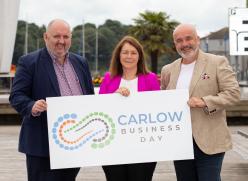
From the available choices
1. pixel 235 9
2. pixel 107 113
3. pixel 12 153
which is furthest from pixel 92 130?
pixel 235 9

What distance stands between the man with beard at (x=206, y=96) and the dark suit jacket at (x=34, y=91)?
1.01 m

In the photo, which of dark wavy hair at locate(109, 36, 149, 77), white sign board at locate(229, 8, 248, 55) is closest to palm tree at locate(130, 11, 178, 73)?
white sign board at locate(229, 8, 248, 55)

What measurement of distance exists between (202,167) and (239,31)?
25.7 ft

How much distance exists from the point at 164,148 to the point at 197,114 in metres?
0.39

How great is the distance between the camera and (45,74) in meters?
4.20

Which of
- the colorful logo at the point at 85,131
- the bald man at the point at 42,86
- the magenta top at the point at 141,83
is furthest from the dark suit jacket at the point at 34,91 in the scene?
the magenta top at the point at 141,83

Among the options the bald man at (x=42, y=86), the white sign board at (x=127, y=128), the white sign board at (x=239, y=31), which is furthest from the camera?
the white sign board at (x=239, y=31)

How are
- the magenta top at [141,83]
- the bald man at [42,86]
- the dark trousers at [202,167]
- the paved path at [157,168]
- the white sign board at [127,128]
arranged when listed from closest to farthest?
the bald man at [42,86]
the dark trousers at [202,167]
the white sign board at [127,128]
the magenta top at [141,83]
the paved path at [157,168]

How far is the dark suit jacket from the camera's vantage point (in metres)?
4.14

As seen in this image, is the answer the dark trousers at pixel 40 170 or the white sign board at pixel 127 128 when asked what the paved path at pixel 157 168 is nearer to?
the white sign board at pixel 127 128

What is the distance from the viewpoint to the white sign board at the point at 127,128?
4375 millimetres

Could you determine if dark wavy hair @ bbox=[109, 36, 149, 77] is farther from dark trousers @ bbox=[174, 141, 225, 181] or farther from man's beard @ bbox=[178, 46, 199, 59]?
dark trousers @ bbox=[174, 141, 225, 181]

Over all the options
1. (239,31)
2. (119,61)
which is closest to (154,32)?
(239,31)

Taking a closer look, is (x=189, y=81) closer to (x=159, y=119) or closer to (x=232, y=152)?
(x=159, y=119)
